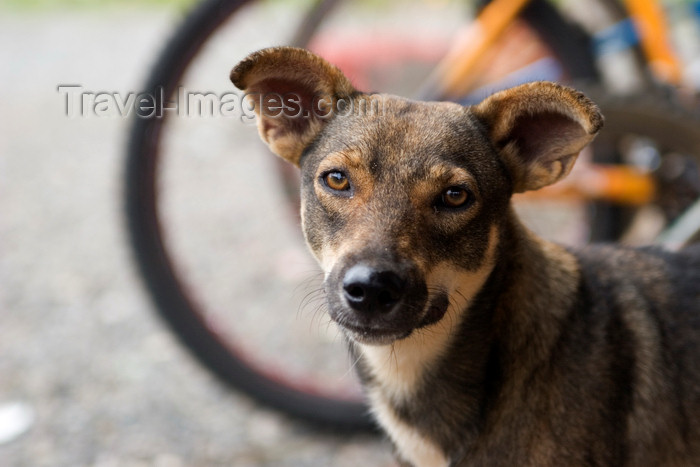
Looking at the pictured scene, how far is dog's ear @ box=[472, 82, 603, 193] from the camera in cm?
217

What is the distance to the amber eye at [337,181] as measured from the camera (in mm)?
2258

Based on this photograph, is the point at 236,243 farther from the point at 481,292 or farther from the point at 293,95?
the point at 481,292

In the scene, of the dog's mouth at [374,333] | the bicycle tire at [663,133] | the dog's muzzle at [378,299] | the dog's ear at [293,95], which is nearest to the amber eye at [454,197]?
the dog's muzzle at [378,299]

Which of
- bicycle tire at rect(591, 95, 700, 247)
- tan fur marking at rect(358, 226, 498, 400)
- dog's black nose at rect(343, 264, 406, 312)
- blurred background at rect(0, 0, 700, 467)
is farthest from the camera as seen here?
blurred background at rect(0, 0, 700, 467)

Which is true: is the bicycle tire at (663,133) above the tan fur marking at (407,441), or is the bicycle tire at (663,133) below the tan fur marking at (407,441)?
above

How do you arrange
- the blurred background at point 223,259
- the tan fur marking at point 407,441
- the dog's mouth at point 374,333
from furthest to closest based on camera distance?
1. the blurred background at point 223,259
2. the tan fur marking at point 407,441
3. the dog's mouth at point 374,333

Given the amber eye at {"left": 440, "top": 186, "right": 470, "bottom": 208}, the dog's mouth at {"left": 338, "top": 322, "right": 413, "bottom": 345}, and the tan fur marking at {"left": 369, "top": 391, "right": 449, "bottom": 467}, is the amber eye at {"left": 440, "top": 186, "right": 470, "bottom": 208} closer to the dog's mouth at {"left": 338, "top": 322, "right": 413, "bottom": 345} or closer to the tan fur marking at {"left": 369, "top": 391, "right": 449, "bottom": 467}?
the dog's mouth at {"left": 338, "top": 322, "right": 413, "bottom": 345}

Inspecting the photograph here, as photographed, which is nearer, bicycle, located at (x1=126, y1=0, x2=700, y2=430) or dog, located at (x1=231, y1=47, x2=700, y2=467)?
dog, located at (x1=231, y1=47, x2=700, y2=467)

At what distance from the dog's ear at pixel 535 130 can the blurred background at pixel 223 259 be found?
0.86m

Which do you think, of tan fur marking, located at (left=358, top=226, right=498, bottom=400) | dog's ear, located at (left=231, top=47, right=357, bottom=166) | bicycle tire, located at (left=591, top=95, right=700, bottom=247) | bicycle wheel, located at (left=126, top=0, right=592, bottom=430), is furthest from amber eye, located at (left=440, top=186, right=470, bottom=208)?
bicycle tire, located at (left=591, top=95, right=700, bottom=247)

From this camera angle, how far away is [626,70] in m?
3.79

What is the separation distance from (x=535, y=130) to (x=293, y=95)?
0.79m

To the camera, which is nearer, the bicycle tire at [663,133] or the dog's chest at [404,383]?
the dog's chest at [404,383]

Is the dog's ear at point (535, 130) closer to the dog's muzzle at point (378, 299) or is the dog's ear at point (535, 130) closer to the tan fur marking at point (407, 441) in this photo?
the dog's muzzle at point (378, 299)
